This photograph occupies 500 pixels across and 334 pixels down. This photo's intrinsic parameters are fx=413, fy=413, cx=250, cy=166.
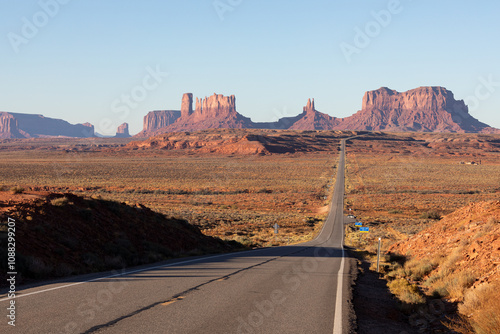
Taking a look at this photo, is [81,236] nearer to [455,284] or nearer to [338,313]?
[338,313]

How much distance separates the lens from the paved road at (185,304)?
6258 mm

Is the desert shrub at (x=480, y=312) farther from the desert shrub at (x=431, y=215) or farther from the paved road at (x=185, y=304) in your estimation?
the desert shrub at (x=431, y=215)

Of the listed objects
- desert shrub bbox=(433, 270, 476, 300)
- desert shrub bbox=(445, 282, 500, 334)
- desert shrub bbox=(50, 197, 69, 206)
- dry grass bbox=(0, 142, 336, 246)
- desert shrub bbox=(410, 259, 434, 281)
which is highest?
desert shrub bbox=(50, 197, 69, 206)

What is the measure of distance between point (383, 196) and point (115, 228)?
56.7 m

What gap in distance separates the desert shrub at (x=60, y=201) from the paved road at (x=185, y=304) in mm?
5266

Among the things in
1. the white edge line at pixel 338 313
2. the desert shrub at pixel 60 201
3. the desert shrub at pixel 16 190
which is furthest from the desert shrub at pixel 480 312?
the desert shrub at pixel 16 190

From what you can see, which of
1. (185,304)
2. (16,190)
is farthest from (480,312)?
(16,190)

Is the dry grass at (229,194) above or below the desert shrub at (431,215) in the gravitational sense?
below

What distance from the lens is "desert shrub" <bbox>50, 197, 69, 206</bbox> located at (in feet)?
48.7

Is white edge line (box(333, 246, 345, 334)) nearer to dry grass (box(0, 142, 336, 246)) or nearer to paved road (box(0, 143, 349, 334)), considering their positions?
paved road (box(0, 143, 349, 334))

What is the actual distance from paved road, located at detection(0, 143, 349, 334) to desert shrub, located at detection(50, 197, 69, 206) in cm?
527

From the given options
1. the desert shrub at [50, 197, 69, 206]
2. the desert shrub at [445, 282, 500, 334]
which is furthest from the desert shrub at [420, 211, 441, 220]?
the desert shrub at [50, 197, 69, 206]

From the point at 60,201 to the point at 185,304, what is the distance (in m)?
9.57

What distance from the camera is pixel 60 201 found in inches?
597
